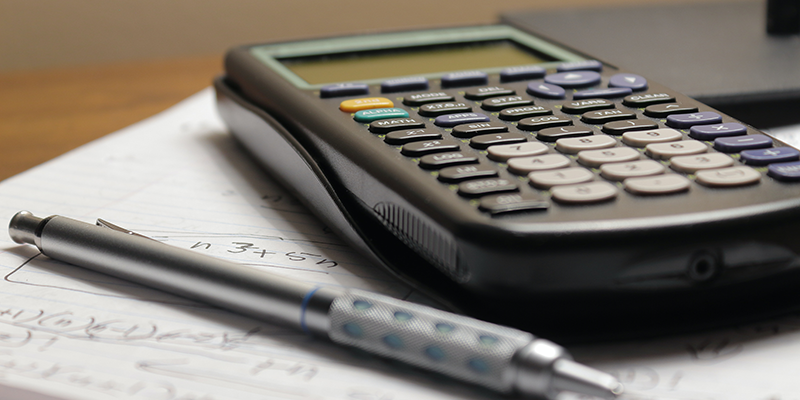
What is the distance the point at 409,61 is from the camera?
0.51m

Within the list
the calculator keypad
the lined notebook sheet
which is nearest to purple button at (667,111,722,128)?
the calculator keypad

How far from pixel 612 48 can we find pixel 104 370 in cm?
42

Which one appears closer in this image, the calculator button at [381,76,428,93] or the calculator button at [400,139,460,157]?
the calculator button at [400,139,460,157]

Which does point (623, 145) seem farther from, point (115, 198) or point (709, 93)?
point (115, 198)

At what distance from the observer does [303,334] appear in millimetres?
291

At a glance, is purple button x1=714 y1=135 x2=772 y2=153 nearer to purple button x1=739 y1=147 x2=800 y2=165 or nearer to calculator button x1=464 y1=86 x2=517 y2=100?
purple button x1=739 y1=147 x2=800 y2=165

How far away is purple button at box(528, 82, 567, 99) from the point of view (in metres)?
0.41

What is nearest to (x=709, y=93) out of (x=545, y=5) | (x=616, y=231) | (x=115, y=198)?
(x=616, y=231)

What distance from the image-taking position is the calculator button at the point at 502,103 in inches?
15.4

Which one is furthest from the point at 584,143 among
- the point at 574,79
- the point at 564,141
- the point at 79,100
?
the point at 79,100

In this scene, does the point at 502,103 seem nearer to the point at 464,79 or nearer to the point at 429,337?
the point at 464,79

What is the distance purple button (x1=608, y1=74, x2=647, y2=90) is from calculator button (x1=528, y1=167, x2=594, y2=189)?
13cm

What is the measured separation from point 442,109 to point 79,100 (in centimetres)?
45

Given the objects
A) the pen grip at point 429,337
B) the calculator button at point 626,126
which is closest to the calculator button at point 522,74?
the calculator button at point 626,126
